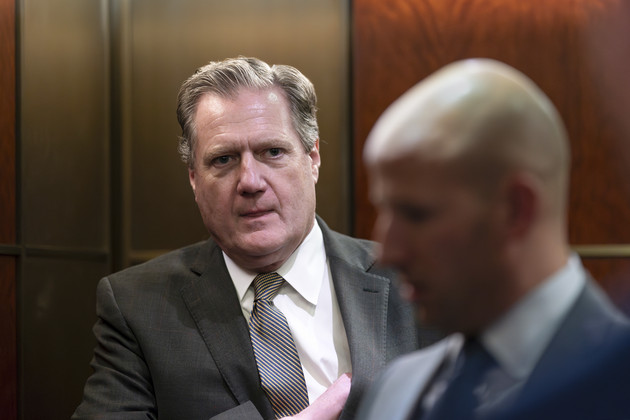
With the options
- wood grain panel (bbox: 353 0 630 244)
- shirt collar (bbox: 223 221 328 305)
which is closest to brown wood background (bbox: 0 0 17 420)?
shirt collar (bbox: 223 221 328 305)

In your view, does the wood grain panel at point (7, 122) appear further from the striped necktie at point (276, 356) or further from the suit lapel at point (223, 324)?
the striped necktie at point (276, 356)

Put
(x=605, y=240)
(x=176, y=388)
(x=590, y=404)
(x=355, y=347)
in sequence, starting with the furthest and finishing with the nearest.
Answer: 1. (x=605, y=240)
2. (x=176, y=388)
3. (x=355, y=347)
4. (x=590, y=404)

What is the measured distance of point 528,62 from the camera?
2.72 metres

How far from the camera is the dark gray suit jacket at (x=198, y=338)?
170 cm

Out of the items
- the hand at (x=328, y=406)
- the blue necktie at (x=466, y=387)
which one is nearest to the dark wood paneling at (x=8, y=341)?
the hand at (x=328, y=406)

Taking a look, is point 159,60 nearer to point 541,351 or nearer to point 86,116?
point 86,116

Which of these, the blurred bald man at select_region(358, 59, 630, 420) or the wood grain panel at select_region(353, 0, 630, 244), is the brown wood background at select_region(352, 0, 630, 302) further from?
the blurred bald man at select_region(358, 59, 630, 420)

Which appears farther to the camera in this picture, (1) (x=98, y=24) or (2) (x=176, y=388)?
(1) (x=98, y=24)

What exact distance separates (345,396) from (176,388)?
440mm

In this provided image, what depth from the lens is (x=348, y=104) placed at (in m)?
2.88

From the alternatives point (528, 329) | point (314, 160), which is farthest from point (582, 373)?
A: point (314, 160)

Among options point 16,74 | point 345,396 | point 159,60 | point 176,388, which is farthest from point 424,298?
point 159,60

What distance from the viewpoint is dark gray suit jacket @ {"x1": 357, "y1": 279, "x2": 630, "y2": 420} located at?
502 mm

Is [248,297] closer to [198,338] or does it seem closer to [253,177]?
[198,338]
